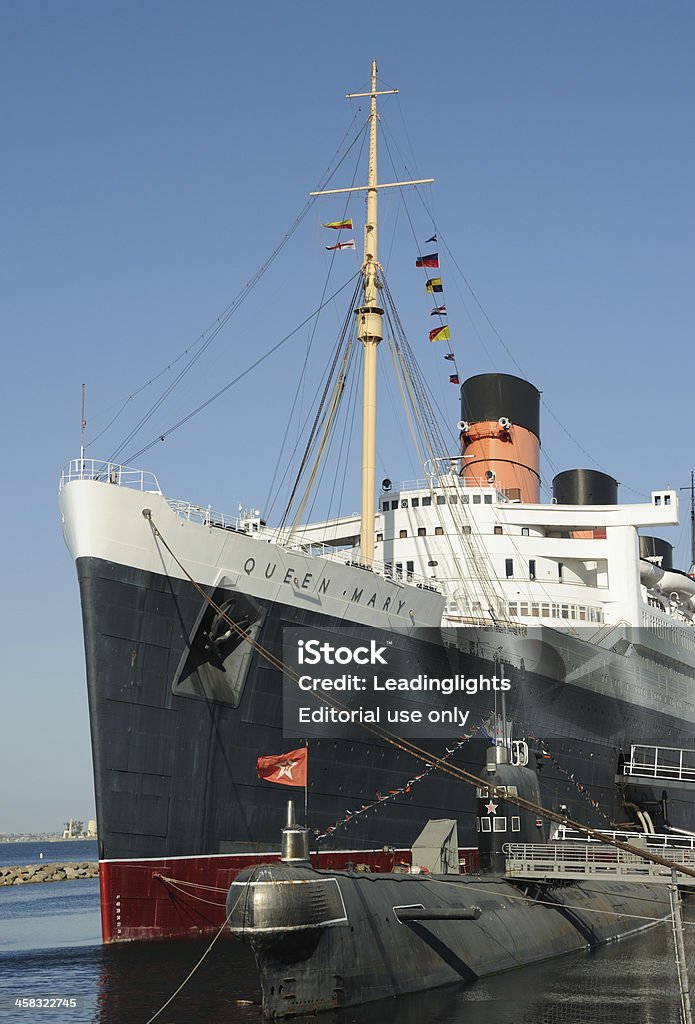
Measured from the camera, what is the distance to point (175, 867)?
24984mm

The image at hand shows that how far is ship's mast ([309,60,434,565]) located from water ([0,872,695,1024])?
12.4 meters

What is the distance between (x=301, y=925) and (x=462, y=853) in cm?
1612

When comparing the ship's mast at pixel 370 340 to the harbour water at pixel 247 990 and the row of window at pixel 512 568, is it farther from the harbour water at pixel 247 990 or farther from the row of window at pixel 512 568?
the harbour water at pixel 247 990

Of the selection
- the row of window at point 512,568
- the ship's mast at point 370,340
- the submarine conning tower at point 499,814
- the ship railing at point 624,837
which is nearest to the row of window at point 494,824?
the submarine conning tower at point 499,814

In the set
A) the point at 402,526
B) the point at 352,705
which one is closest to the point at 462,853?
the point at 352,705

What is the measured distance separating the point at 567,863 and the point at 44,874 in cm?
6915

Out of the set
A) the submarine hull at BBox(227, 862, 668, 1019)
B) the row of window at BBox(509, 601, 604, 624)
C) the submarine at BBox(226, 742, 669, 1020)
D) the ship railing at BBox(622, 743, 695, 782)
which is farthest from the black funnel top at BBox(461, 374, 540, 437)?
the submarine hull at BBox(227, 862, 668, 1019)

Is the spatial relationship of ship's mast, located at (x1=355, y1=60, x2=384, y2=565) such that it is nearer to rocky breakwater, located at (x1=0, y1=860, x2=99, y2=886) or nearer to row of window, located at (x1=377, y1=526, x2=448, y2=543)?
row of window, located at (x1=377, y1=526, x2=448, y2=543)

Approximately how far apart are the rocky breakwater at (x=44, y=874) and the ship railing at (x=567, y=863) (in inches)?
2496

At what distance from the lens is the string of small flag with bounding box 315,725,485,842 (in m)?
27.7

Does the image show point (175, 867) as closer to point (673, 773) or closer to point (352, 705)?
A: point (352, 705)

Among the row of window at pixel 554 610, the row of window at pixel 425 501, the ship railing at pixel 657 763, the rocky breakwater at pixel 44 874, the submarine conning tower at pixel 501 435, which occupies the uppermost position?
the submarine conning tower at pixel 501 435

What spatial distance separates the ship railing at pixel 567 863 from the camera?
2395 cm

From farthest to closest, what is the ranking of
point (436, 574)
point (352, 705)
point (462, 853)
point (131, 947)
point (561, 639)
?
point (436, 574) → point (561, 639) → point (462, 853) → point (352, 705) → point (131, 947)
